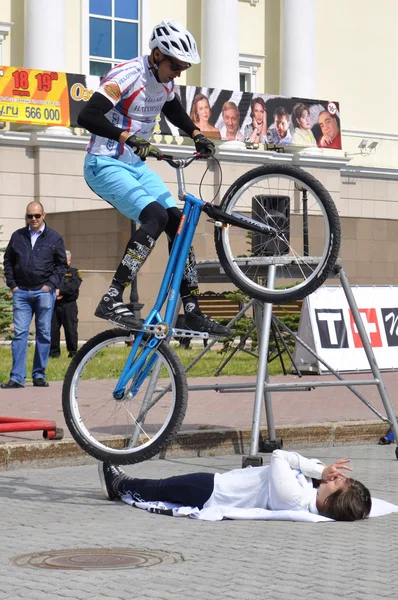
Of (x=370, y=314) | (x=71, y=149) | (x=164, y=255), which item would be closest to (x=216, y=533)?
(x=370, y=314)

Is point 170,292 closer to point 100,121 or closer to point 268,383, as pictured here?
point 100,121

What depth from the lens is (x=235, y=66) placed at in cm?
4178

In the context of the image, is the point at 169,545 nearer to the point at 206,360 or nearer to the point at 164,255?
the point at 206,360

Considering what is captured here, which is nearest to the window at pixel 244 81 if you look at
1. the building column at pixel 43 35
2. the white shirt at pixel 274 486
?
the building column at pixel 43 35

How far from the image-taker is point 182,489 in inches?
270

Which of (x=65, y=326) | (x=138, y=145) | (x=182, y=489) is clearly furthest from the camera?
(x=65, y=326)

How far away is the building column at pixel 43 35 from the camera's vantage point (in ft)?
120

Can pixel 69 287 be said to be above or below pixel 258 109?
below

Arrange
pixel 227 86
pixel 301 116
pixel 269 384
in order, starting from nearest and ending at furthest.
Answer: pixel 269 384 → pixel 301 116 → pixel 227 86

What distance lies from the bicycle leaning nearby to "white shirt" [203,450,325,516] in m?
0.45

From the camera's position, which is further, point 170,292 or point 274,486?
point 170,292

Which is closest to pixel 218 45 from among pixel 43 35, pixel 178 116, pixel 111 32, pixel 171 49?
pixel 111 32

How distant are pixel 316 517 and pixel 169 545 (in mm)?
992

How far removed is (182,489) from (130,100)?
2307mm
